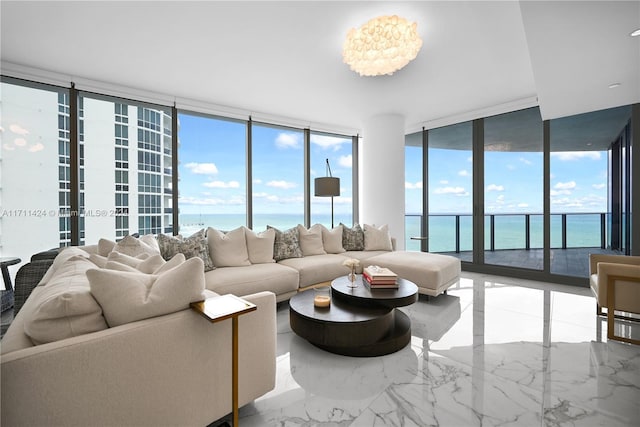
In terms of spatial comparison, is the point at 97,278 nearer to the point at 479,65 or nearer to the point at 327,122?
the point at 479,65

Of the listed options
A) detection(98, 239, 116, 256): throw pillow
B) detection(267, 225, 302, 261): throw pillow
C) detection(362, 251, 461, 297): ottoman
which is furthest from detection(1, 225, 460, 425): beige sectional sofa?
detection(362, 251, 461, 297): ottoman

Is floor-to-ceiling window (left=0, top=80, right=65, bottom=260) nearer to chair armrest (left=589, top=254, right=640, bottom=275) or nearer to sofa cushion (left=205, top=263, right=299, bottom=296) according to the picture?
sofa cushion (left=205, top=263, right=299, bottom=296)

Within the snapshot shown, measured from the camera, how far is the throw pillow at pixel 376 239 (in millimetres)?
4496

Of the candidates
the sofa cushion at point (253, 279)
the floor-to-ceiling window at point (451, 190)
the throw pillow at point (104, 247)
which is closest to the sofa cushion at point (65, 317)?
the throw pillow at point (104, 247)

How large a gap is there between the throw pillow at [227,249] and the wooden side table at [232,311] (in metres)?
1.95

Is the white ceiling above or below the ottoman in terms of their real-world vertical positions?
above

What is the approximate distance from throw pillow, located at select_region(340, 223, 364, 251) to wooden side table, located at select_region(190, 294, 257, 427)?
10.5ft

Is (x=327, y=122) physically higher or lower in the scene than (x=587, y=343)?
higher

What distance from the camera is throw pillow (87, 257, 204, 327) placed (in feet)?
3.79

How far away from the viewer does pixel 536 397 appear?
5.46ft

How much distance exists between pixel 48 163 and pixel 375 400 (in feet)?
15.0

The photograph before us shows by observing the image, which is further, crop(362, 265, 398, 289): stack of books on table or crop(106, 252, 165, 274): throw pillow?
crop(362, 265, 398, 289): stack of books on table

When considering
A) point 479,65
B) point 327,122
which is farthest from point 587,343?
point 327,122

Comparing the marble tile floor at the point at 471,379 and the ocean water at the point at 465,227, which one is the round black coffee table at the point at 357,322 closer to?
the marble tile floor at the point at 471,379
